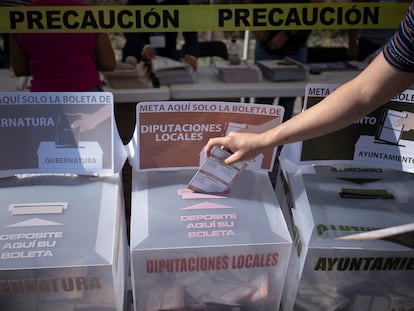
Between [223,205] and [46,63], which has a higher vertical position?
[46,63]

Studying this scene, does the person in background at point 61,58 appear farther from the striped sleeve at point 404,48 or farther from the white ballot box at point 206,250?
the striped sleeve at point 404,48

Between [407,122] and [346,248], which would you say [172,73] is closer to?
[407,122]

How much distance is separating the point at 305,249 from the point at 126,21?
31.7 inches

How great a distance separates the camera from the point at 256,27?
1.24 metres

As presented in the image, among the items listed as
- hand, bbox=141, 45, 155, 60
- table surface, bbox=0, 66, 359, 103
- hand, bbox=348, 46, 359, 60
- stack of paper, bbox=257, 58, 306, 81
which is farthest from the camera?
hand, bbox=348, 46, 359, 60

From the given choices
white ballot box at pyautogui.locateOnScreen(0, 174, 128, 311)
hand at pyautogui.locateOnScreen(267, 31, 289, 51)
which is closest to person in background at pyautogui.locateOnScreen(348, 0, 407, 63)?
hand at pyautogui.locateOnScreen(267, 31, 289, 51)

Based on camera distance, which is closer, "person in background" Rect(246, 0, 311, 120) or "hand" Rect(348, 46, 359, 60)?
"person in background" Rect(246, 0, 311, 120)

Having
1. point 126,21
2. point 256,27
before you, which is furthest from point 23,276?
point 256,27

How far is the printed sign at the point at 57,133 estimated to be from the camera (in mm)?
871

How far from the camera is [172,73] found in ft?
7.34

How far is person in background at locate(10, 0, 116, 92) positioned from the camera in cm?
176

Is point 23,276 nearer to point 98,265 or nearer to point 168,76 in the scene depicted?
point 98,265

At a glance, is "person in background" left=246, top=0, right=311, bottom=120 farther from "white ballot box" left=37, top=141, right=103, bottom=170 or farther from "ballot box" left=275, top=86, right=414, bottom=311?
"white ballot box" left=37, top=141, right=103, bottom=170

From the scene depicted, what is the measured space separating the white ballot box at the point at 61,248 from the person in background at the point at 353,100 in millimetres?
272
